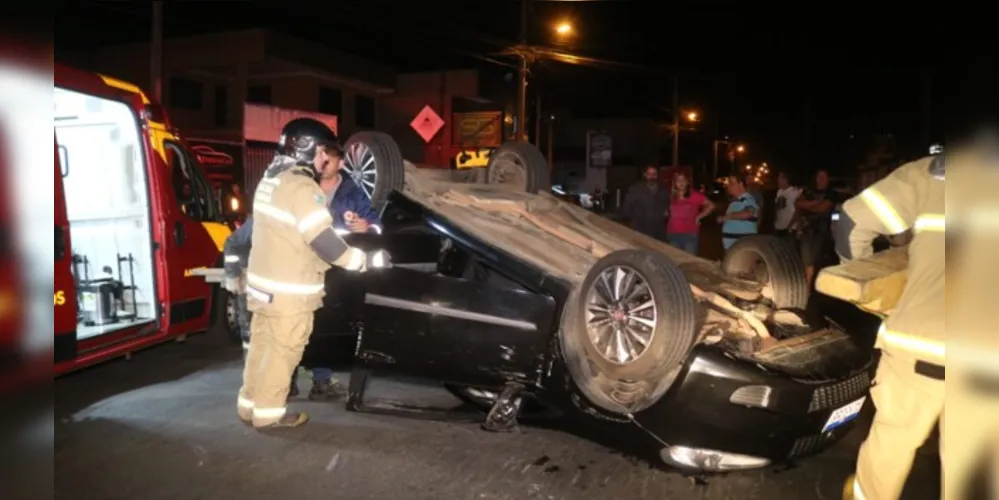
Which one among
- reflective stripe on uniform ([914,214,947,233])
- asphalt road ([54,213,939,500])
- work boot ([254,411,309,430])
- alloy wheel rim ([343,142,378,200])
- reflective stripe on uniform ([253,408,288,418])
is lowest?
asphalt road ([54,213,939,500])

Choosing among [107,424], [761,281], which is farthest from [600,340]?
[107,424]

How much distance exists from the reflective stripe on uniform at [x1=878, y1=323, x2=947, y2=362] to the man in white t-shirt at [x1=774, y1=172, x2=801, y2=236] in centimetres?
766

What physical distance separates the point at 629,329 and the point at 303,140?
2378 millimetres

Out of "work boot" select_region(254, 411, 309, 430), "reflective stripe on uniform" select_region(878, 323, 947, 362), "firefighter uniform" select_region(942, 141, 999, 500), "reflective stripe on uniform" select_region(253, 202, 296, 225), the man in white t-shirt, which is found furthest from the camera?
the man in white t-shirt

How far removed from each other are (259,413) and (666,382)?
245 centimetres

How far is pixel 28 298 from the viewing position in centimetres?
190

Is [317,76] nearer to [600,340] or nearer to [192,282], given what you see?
[192,282]

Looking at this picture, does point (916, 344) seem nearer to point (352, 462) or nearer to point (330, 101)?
point (352, 462)

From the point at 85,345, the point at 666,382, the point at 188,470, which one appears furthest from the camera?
the point at 85,345

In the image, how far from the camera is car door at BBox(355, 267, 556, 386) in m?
4.04

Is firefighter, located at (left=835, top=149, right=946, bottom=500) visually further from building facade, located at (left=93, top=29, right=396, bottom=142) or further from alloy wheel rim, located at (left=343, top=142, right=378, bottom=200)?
building facade, located at (left=93, top=29, right=396, bottom=142)

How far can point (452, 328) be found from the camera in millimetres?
4227

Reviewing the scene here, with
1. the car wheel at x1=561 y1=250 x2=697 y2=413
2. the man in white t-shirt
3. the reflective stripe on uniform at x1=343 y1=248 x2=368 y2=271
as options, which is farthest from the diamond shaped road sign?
the car wheel at x1=561 y1=250 x2=697 y2=413

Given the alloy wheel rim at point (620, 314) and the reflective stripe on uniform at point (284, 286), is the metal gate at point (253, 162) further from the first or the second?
the alloy wheel rim at point (620, 314)
